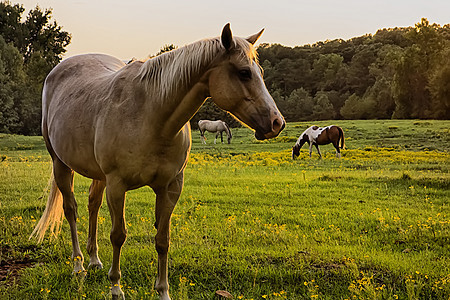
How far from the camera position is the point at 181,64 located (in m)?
3.23

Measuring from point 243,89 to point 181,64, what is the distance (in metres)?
0.59

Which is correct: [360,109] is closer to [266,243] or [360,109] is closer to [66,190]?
[266,243]

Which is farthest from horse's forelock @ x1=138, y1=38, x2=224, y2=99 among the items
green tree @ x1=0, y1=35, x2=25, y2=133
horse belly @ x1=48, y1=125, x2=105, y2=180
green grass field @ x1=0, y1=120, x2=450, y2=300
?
A: green tree @ x1=0, y1=35, x2=25, y2=133

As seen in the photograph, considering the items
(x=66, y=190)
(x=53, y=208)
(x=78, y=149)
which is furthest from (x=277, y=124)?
(x=53, y=208)

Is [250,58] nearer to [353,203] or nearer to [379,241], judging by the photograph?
[379,241]

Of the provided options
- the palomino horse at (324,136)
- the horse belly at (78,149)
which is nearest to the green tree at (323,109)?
the palomino horse at (324,136)

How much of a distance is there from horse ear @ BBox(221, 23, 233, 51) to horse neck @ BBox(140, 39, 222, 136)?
0.10 meters

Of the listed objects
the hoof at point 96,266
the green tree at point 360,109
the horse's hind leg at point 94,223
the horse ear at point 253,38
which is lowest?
the hoof at point 96,266

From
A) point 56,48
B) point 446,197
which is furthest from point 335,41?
point 446,197

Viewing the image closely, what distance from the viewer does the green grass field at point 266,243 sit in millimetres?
3979

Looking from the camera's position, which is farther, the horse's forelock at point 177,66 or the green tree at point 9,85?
the green tree at point 9,85

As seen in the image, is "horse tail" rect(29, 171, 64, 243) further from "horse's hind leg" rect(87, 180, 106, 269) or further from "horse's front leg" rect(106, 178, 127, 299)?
"horse's front leg" rect(106, 178, 127, 299)

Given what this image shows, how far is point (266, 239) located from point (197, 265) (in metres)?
1.24

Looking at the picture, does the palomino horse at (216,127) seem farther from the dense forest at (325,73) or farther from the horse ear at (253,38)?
the horse ear at (253,38)
